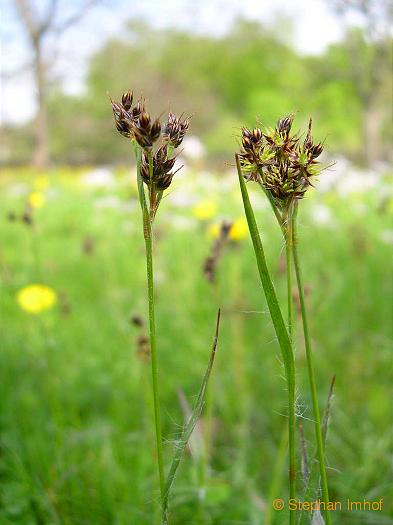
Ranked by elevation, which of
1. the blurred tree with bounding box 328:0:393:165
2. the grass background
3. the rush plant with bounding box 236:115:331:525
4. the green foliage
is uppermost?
the green foliage

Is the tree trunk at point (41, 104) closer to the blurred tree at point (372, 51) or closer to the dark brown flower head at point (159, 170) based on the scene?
the blurred tree at point (372, 51)

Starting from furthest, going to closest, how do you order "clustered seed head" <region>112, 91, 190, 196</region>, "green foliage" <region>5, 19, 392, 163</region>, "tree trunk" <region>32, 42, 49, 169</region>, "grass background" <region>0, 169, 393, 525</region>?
"green foliage" <region>5, 19, 392, 163</region> < "tree trunk" <region>32, 42, 49, 169</region> < "grass background" <region>0, 169, 393, 525</region> < "clustered seed head" <region>112, 91, 190, 196</region>

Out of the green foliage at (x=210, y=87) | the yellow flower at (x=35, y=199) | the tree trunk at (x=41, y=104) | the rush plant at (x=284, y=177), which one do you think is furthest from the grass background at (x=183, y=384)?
the green foliage at (x=210, y=87)

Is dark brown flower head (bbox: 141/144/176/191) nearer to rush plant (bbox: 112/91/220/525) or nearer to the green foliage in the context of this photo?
rush plant (bbox: 112/91/220/525)

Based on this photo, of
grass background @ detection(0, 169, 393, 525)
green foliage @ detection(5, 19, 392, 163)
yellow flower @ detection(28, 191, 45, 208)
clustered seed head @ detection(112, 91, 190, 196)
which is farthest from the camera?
green foliage @ detection(5, 19, 392, 163)

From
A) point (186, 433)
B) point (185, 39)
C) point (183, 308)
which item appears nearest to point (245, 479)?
point (186, 433)

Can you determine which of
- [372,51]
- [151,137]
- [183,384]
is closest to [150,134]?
[151,137]

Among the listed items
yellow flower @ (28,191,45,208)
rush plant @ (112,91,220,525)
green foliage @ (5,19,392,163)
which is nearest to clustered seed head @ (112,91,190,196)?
rush plant @ (112,91,220,525)

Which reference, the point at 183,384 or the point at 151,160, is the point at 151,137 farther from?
the point at 183,384
